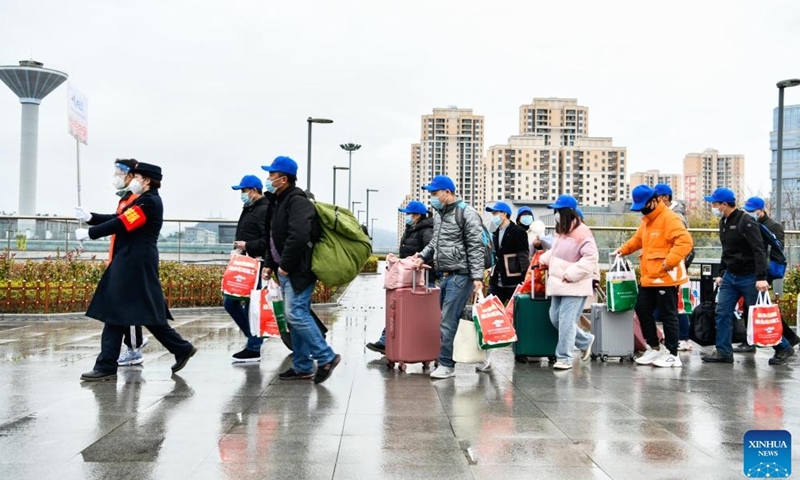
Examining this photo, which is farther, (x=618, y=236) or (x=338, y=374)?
(x=618, y=236)

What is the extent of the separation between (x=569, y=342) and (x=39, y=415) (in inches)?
202

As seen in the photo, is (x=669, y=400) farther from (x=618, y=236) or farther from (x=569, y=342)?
(x=618, y=236)

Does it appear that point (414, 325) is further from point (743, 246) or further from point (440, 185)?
point (743, 246)

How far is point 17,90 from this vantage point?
126 m

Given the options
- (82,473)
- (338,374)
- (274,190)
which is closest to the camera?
(82,473)

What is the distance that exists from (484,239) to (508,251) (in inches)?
40.2

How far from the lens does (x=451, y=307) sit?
8016 mm

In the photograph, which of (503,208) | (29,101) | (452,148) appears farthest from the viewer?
(452,148)

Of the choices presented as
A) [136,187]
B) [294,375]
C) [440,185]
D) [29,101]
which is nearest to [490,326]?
[440,185]

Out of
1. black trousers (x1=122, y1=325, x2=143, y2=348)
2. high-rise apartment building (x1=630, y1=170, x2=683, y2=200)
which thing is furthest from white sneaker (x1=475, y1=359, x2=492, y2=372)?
high-rise apartment building (x1=630, y1=170, x2=683, y2=200)

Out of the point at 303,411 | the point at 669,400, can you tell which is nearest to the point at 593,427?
the point at 669,400

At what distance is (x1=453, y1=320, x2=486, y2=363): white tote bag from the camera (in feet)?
26.5

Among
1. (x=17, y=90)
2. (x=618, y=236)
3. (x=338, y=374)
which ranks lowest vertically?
(x=338, y=374)

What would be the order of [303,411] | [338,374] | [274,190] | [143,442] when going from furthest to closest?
[338,374] < [274,190] < [303,411] < [143,442]
